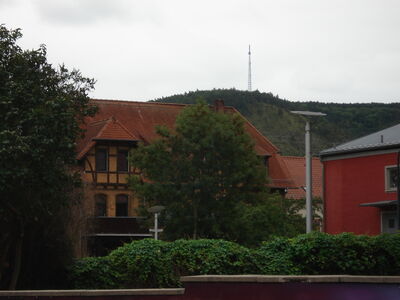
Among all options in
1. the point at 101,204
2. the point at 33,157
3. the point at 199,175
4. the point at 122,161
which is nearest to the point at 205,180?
the point at 199,175

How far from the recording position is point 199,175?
155 ft

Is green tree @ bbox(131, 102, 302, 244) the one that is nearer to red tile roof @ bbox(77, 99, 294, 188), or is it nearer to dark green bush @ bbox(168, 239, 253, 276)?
red tile roof @ bbox(77, 99, 294, 188)

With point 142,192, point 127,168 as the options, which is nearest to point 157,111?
point 127,168

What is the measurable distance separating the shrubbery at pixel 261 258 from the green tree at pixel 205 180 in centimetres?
2238

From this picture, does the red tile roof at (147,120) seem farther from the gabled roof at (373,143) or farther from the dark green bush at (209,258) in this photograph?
the dark green bush at (209,258)

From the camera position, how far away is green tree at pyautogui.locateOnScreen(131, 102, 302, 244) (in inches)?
1822

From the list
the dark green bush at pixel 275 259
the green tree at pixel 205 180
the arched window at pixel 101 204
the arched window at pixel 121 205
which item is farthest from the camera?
the arched window at pixel 121 205

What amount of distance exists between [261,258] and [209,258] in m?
1.35

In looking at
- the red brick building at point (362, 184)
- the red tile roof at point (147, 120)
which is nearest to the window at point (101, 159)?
the red tile roof at point (147, 120)

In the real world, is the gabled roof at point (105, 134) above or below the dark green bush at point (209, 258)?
above

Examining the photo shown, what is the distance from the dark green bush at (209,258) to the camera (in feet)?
73.6

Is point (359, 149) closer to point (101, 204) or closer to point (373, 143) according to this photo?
point (373, 143)

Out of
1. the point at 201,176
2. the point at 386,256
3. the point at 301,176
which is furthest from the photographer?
the point at 301,176

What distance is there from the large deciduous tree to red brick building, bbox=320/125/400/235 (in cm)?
368
